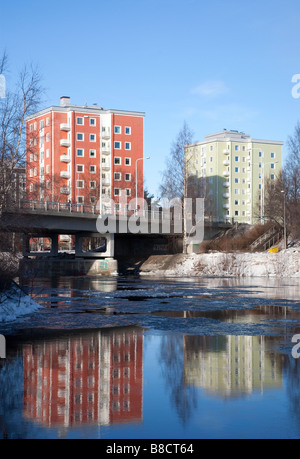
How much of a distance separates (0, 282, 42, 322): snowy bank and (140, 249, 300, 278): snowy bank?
37.7 metres

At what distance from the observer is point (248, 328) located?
56.0ft

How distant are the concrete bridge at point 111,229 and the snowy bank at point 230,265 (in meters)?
4.48

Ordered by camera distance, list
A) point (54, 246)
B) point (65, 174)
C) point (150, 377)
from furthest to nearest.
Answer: point (65, 174)
point (54, 246)
point (150, 377)

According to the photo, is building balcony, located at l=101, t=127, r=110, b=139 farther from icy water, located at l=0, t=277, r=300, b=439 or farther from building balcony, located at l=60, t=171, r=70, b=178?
icy water, located at l=0, t=277, r=300, b=439

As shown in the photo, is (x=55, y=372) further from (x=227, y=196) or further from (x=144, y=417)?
(x=227, y=196)

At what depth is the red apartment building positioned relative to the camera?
4109 inches

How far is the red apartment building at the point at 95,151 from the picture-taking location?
104 meters

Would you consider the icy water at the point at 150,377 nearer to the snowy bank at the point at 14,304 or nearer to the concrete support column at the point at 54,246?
the snowy bank at the point at 14,304

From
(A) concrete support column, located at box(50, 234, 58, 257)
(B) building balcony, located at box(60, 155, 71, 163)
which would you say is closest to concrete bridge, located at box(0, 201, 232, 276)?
(A) concrete support column, located at box(50, 234, 58, 257)

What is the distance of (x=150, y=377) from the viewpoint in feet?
34.4

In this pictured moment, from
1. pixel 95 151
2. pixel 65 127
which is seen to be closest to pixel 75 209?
pixel 65 127

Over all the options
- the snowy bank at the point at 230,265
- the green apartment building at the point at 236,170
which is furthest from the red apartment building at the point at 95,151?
the snowy bank at the point at 230,265

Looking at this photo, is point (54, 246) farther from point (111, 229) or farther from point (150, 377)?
point (150, 377)

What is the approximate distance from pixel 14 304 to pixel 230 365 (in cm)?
1045
